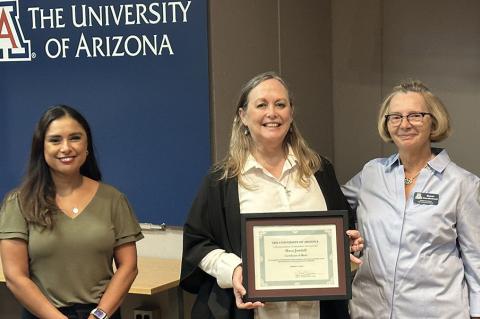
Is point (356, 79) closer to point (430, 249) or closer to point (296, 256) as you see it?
point (430, 249)

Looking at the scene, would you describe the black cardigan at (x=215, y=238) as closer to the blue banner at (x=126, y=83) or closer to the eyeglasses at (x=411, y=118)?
the eyeglasses at (x=411, y=118)

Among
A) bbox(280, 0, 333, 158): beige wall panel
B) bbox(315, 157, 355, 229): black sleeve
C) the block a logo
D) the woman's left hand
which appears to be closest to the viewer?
the woman's left hand

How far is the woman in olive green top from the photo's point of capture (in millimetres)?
2514

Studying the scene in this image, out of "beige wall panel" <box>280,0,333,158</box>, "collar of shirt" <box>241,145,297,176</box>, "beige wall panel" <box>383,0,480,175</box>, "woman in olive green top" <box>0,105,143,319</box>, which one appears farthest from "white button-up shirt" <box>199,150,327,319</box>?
"beige wall panel" <box>383,0,480,175</box>

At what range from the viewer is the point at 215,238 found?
2646 millimetres

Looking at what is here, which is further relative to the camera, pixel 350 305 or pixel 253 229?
pixel 350 305

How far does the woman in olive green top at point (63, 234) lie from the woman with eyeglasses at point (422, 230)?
1000 mm

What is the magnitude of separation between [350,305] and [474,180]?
2.37 feet

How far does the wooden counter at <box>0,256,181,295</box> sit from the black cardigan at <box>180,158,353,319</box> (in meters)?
0.56

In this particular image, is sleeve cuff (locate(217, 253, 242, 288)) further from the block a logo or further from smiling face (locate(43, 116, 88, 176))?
the block a logo

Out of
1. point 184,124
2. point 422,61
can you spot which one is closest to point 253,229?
point 184,124

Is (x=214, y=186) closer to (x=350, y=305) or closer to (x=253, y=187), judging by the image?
(x=253, y=187)

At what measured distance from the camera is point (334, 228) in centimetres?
248

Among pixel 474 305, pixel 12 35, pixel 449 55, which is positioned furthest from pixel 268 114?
pixel 449 55
